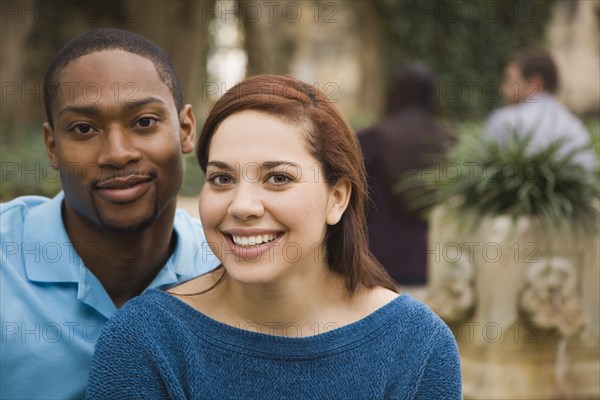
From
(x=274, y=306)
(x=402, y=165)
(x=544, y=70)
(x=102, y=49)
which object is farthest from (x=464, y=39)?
(x=274, y=306)

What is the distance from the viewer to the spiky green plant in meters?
4.70

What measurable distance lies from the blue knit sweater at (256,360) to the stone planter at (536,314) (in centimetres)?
240

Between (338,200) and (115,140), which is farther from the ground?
(115,140)

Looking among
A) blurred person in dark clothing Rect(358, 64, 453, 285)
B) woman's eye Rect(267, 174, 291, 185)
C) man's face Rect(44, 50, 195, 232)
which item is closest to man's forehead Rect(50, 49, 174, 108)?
man's face Rect(44, 50, 195, 232)

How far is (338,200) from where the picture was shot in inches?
90.7

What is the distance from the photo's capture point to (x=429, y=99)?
5.92 meters

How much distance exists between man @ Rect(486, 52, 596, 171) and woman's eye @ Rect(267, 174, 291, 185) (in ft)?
10.4

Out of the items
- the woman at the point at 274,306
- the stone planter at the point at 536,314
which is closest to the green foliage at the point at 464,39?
the stone planter at the point at 536,314

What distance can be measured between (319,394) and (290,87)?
2.55 ft

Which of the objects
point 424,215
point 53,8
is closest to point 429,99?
point 424,215

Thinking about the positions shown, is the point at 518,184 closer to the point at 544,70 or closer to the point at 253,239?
the point at 544,70

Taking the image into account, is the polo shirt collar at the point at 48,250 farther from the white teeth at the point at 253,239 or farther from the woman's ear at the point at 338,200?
the woman's ear at the point at 338,200

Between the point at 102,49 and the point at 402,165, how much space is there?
11.4 ft

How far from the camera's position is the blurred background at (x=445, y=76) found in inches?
183
